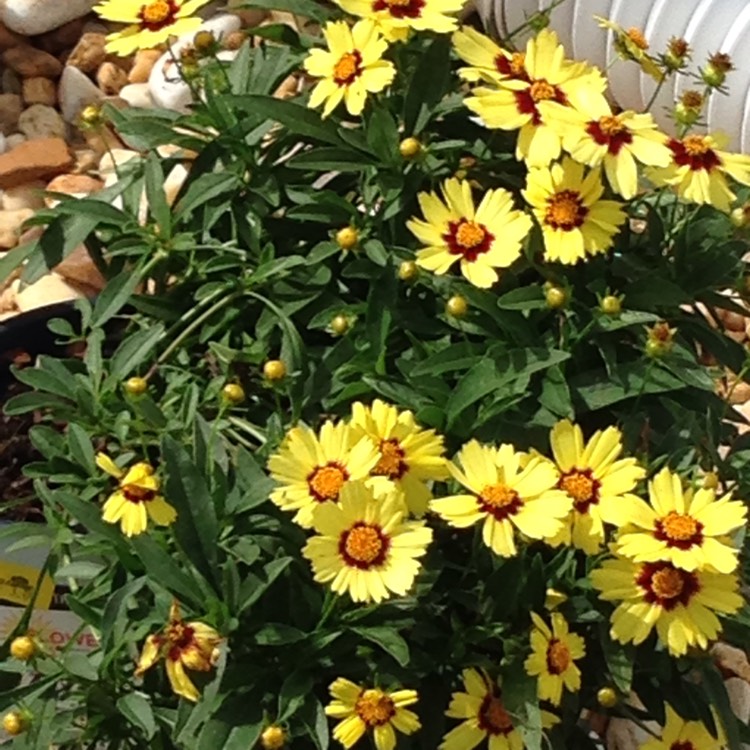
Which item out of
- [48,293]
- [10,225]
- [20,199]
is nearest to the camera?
[48,293]

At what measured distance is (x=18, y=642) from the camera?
86cm

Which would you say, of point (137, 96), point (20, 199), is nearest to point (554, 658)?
point (20, 199)

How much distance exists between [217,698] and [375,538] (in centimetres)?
14

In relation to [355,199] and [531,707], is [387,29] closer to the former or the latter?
[355,199]

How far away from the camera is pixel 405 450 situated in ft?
2.92

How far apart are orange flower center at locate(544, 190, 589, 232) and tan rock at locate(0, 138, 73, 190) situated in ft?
3.78

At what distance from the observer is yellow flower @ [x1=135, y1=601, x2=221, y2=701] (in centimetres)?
83

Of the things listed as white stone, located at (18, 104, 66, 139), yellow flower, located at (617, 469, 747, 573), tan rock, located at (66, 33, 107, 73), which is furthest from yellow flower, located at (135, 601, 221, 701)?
tan rock, located at (66, 33, 107, 73)

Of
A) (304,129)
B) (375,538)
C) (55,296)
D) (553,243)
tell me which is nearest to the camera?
(375,538)

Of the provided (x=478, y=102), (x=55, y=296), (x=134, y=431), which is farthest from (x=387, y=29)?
(x=55, y=296)

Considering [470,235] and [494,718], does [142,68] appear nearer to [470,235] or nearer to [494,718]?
[470,235]

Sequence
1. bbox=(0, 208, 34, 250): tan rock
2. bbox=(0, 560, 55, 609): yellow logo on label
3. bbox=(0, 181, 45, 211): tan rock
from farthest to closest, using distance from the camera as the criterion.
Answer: bbox=(0, 181, 45, 211): tan rock < bbox=(0, 208, 34, 250): tan rock < bbox=(0, 560, 55, 609): yellow logo on label

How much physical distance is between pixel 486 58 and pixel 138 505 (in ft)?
1.28

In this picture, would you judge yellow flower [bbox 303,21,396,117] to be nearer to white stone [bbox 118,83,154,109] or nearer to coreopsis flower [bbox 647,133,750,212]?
coreopsis flower [bbox 647,133,750,212]
